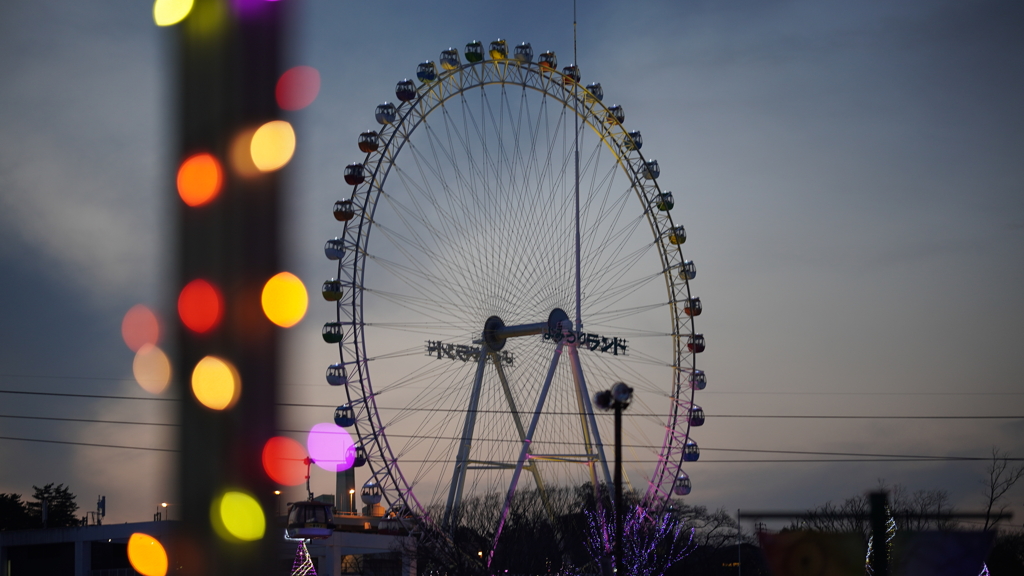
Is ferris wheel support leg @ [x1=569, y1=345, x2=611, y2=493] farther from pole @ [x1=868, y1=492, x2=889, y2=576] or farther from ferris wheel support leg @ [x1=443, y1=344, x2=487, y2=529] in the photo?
pole @ [x1=868, y1=492, x2=889, y2=576]

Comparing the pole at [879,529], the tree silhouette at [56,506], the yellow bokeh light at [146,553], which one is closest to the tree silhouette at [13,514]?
the tree silhouette at [56,506]

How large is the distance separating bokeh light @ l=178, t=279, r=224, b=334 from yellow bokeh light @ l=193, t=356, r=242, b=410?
15 centimetres

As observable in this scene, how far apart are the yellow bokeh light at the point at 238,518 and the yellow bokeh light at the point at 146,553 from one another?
121ft

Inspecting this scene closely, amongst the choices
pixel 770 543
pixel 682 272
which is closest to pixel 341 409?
pixel 682 272

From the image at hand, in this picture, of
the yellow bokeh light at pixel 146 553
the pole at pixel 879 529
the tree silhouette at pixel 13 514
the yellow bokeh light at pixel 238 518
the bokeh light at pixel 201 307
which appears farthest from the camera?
the tree silhouette at pixel 13 514

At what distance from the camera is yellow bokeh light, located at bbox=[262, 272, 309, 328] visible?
14.3 feet

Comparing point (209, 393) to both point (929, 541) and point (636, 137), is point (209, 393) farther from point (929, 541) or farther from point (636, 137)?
point (636, 137)

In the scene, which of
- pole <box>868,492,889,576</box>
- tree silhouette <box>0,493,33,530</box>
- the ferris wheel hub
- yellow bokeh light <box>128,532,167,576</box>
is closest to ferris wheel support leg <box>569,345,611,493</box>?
the ferris wheel hub

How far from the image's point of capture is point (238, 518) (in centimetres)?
419

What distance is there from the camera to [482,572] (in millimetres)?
38250

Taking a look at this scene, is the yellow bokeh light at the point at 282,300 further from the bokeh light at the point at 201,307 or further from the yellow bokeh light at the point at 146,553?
the yellow bokeh light at the point at 146,553

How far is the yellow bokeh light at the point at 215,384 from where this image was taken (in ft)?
14.0

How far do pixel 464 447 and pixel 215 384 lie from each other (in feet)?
98.2

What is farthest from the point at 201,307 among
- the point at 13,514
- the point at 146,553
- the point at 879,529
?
the point at 13,514
